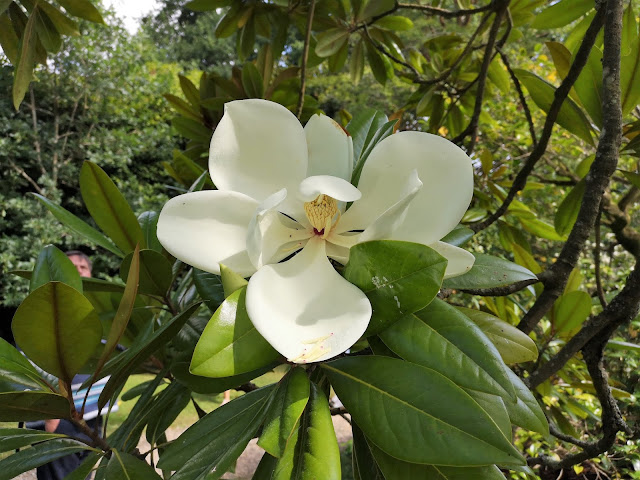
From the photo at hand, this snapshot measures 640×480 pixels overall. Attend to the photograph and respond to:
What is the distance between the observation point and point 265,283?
1.29 ft

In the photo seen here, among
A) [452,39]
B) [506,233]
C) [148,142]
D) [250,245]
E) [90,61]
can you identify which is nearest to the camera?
[250,245]

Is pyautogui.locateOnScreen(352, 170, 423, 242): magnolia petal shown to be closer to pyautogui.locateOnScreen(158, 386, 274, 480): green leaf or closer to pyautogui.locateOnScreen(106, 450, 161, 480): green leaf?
pyautogui.locateOnScreen(158, 386, 274, 480): green leaf

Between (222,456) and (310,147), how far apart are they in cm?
32

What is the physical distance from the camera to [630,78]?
79 cm

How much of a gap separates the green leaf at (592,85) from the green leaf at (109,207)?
78 centimetres

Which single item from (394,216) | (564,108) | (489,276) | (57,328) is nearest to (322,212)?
(394,216)

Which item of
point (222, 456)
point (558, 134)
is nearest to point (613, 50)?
point (222, 456)

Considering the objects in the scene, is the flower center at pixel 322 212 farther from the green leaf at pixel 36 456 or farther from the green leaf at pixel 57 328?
the green leaf at pixel 36 456

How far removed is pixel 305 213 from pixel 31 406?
368 millimetres

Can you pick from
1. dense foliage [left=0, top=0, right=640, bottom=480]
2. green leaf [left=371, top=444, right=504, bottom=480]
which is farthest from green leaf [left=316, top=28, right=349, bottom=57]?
green leaf [left=371, top=444, right=504, bottom=480]

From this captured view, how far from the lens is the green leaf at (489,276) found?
49 cm

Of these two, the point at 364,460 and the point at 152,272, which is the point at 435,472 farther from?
the point at 152,272

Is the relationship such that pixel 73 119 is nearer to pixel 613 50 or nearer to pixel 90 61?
pixel 90 61

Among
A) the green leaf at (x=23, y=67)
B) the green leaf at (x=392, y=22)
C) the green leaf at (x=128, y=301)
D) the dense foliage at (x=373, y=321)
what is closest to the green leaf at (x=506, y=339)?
the dense foliage at (x=373, y=321)
